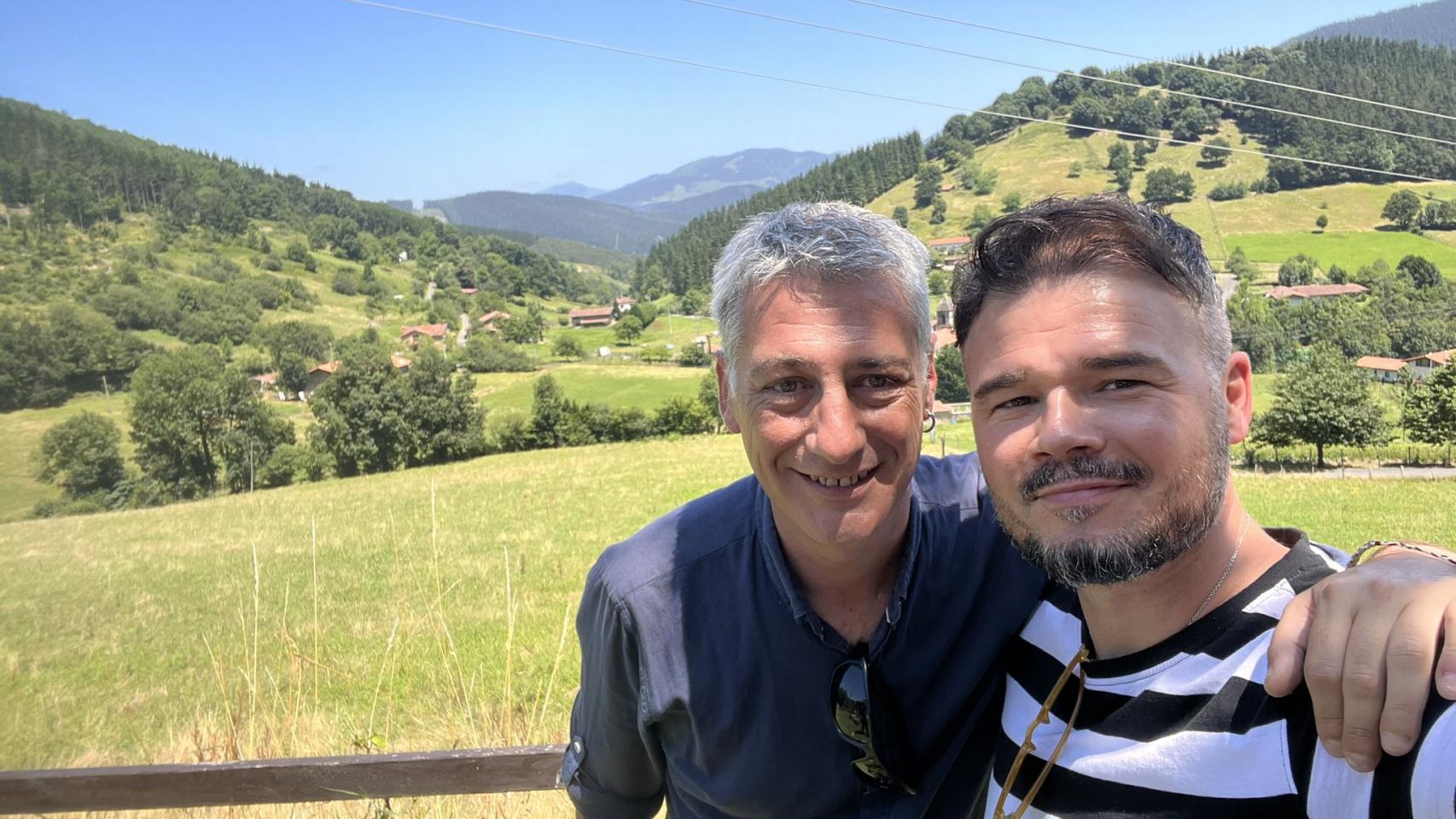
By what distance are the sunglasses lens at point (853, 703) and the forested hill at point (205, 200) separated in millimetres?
38859

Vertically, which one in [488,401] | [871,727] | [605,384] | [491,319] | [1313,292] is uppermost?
[1313,292]

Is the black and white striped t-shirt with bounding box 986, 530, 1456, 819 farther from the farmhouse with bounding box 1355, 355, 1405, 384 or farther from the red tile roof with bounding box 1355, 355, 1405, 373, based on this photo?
the farmhouse with bounding box 1355, 355, 1405, 384

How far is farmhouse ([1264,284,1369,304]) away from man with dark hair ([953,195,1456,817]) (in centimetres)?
6454

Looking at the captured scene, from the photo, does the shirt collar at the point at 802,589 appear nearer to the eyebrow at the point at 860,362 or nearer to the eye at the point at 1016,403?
the eyebrow at the point at 860,362

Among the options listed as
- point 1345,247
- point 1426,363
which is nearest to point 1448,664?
point 1426,363

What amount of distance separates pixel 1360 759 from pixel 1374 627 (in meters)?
0.14

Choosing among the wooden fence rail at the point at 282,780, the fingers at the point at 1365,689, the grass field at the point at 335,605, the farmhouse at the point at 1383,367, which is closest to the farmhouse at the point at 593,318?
the grass field at the point at 335,605

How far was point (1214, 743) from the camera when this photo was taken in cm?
104

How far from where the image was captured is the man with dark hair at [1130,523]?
107cm

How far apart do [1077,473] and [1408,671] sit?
462 mm

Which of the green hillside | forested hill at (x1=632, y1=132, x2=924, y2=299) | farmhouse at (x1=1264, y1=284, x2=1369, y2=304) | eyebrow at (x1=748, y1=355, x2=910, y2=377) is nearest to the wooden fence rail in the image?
eyebrow at (x1=748, y1=355, x2=910, y2=377)

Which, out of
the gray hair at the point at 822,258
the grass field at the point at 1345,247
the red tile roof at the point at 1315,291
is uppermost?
the grass field at the point at 1345,247

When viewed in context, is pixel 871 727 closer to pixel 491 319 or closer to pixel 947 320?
pixel 947 320

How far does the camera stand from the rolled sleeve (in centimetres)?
169
